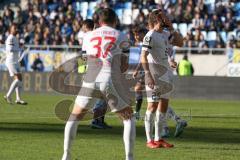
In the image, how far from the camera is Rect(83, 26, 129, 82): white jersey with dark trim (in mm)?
11461

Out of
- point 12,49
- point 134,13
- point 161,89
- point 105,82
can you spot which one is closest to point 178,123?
point 161,89

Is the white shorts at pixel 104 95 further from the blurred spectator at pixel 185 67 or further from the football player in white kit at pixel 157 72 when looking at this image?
the blurred spectator at pixel 185 67

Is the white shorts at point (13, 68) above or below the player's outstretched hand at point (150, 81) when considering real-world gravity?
below

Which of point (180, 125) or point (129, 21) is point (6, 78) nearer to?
point (129, 21)

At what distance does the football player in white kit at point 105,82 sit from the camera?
11.4 meters

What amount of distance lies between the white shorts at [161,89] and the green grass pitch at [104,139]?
3.08 feet

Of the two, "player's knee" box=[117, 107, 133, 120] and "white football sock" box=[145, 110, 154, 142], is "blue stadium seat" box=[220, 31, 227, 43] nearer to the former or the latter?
"white football sock" box=[145, 110, 154, 142]

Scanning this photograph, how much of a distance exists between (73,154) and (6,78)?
24906 millimetres

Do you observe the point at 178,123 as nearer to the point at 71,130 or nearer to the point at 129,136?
the point at 129,136

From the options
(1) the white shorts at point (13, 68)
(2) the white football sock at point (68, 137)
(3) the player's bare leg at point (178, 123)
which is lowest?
(3) the player's bare leg at point (178, 123)

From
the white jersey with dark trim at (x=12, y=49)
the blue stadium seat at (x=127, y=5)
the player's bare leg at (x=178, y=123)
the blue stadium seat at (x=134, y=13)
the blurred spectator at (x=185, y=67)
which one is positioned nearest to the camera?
the player's bare leg at (x=178, y=123)

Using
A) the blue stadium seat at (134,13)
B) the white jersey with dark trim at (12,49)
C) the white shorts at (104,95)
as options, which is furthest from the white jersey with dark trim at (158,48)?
the blue stadium seat at (134,13)

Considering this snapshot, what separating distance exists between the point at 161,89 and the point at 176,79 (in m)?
19.6

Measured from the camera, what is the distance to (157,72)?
15.0 metres
